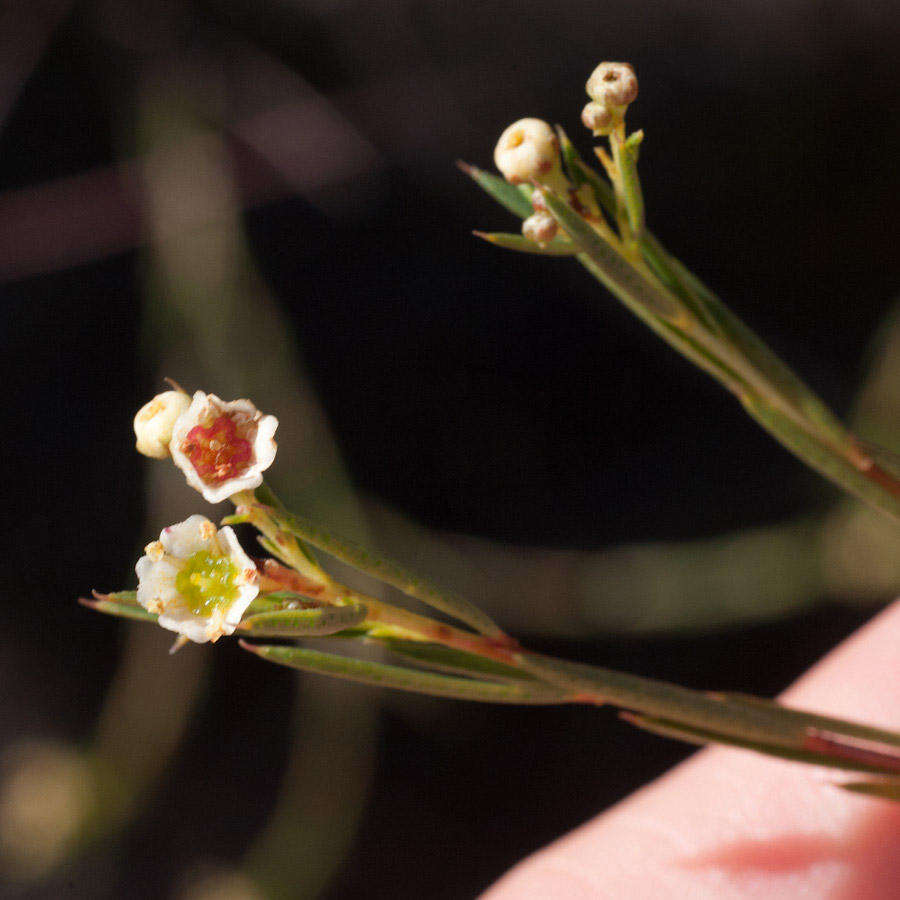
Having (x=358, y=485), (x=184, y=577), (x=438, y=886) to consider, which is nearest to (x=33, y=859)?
(x=438, y=886)

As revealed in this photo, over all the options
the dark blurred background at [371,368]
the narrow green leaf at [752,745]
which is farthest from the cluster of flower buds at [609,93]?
the dark blurred background at [371,368]

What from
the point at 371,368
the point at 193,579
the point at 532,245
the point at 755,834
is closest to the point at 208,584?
the point at 193,579

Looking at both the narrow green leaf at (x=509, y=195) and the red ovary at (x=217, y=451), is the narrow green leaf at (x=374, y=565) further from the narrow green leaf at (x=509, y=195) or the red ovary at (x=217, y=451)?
the narrow green leaf at (x=509, y=195)

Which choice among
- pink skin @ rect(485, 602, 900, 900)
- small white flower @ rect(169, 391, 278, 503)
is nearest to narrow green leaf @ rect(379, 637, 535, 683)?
small white flower @ rect(169, 391, 278, 503)

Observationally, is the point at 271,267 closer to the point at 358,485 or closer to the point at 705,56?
the point at 358,485

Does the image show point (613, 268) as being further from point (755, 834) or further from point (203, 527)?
point (755, 834)

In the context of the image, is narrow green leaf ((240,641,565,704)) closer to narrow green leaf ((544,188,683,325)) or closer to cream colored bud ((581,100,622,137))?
narrow green leaf ((544,188,683,325))
